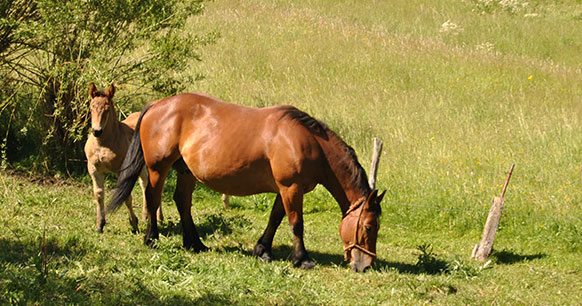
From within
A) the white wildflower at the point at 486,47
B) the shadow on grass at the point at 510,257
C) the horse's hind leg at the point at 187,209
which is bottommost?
the shadow on grass at the point at 510,257

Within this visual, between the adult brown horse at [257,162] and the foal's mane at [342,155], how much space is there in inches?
0.5

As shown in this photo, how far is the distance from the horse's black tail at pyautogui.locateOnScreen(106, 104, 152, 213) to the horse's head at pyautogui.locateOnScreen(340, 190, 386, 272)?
2.91m

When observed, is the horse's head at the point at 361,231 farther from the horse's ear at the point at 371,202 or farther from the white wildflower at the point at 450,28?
the white wildflower at the point at 450,28

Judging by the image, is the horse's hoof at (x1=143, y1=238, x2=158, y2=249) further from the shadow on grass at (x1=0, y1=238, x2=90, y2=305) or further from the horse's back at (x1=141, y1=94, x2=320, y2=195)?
the shadow on grass at (x1=0, y1=238, x2=90, y2=305)

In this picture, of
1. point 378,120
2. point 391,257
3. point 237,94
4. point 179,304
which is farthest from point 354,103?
point 179,304

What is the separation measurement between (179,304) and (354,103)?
1138cm

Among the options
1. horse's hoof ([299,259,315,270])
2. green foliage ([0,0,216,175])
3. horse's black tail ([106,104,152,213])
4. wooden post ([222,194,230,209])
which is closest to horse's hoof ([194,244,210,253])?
horse's black tail ([106,104,152,213])

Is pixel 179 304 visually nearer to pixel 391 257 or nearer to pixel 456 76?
pixel 391 257

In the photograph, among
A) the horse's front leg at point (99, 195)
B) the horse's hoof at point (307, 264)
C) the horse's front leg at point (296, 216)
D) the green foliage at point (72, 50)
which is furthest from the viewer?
the green foliage at point (72, 50)

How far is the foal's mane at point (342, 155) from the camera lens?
758 centimetres

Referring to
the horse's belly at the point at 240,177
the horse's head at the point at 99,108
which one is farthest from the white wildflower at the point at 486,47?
the horse's head at the point at 99,108

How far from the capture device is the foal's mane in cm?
758

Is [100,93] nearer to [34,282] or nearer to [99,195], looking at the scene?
[99,195]

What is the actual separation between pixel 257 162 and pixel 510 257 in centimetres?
440
